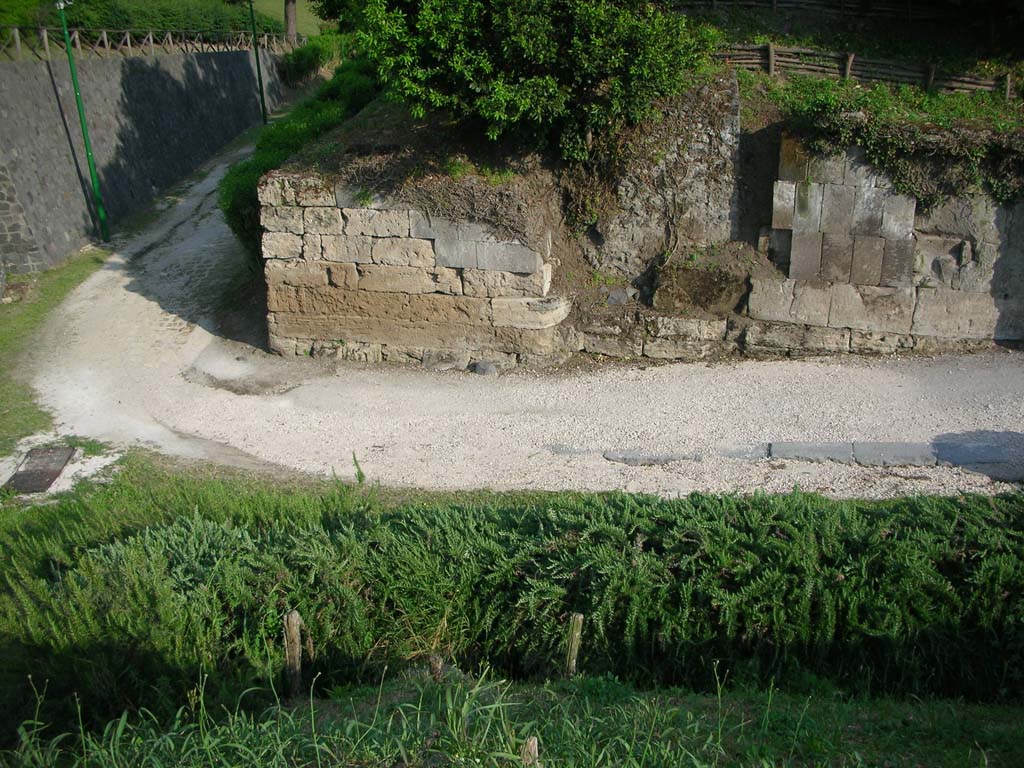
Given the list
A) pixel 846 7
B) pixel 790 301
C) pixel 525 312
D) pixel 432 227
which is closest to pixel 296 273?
pixel 432 227

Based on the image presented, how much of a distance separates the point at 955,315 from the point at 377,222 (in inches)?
295

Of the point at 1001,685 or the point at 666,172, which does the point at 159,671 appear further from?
the point at 666,172

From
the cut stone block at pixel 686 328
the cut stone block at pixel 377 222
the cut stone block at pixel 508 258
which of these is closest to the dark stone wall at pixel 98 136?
the cut stone block at pixel 377 222

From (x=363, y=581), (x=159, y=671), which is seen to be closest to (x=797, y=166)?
(x=363, y=581)

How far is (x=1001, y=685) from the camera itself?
17.6 ft

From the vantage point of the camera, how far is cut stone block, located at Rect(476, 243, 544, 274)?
10.8m

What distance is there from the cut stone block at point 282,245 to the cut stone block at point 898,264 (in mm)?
7588

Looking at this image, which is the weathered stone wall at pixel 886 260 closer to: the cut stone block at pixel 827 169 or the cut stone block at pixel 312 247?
the cut stone block at pixel 827 169

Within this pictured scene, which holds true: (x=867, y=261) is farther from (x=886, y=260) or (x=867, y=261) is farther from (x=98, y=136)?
(x=98, y=136)

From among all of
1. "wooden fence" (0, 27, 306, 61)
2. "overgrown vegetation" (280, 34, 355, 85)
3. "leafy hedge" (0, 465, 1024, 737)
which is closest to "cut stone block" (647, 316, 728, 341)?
"leafy hedge" (0, 465, 1024, 737)

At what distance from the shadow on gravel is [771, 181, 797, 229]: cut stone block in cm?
341

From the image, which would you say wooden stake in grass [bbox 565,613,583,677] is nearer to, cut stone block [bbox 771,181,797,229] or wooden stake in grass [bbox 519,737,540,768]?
wooden stake in grass [bbox 519,737,540,768]

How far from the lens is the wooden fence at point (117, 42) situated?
55.0 ft

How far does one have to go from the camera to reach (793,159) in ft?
35.6
